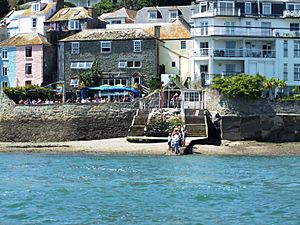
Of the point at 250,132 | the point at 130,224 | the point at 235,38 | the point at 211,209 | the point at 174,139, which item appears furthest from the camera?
the point at 235,38

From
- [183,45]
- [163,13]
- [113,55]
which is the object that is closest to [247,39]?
[183,45]

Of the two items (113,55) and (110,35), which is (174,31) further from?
(113,55)

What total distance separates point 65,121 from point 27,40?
50.8 ft

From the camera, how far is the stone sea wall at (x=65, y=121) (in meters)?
57.8

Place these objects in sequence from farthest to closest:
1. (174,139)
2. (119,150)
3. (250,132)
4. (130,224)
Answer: (250,132) < (119,150) < (174,139) < (130,224)

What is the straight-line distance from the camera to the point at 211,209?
26.6m

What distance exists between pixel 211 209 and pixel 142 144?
81.4 feet

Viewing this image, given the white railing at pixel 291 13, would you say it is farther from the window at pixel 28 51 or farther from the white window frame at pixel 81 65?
the window at pixel 28 51

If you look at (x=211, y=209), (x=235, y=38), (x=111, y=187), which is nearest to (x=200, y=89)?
(x=235, y=38)

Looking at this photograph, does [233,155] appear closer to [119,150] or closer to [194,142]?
[194,142]

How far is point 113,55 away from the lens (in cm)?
6612

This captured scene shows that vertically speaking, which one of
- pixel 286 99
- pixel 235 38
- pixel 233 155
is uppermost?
pixel 235 38

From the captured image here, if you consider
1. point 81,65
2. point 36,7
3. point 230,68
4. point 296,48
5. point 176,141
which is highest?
point 36,7

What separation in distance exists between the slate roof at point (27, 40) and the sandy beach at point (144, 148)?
16.8 m
